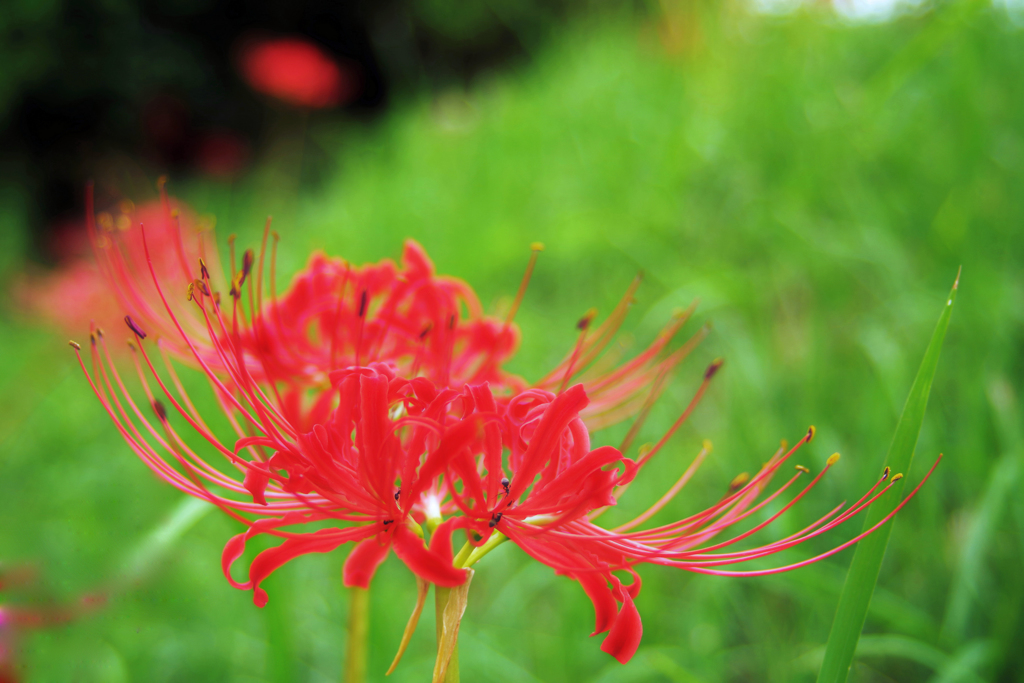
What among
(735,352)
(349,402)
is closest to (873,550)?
(349,402)

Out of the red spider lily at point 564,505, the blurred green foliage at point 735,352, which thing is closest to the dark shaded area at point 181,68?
the blurred green foliage at point 735,352

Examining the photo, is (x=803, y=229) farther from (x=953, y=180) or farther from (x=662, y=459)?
(x=662, y=459)

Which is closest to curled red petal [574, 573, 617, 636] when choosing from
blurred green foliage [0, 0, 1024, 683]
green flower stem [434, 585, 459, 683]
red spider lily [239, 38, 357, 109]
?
green flower stem [434, 585, 459, 683]

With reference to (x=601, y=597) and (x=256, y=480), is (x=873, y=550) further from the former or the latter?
(x=256, y=480)

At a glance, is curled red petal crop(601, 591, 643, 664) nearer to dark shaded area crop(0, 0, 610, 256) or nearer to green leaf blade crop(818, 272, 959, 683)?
green leaf blade crop(818, 272, 959, 683)

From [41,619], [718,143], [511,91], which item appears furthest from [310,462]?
[511,91]
